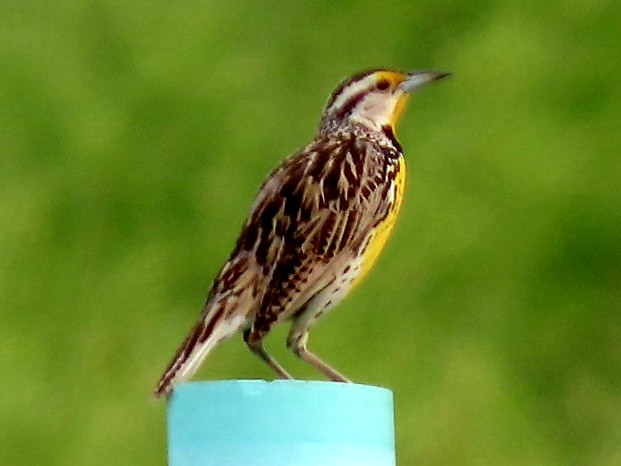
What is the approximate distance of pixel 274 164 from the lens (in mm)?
1698

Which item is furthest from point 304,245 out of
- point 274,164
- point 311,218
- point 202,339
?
point 274,164

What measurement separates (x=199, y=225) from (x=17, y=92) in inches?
12.5

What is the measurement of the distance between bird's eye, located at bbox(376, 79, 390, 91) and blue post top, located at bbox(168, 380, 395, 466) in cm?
45

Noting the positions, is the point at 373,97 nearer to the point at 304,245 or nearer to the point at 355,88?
the point at 355,88

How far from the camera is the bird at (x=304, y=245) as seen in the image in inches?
41.9

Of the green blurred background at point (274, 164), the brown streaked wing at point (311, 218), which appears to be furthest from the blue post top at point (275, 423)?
the green blurred background at point (274, 164)

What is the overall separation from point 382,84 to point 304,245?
0.78 ft

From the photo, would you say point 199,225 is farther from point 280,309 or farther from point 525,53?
point 280,309

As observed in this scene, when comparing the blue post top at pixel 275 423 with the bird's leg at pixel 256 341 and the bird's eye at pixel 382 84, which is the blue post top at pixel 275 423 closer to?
the bird's leg at pixel 256 341

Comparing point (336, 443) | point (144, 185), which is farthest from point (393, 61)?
point (336, 443)

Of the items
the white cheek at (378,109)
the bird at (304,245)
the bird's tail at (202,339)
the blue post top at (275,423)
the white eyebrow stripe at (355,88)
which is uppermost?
the white eyebrow stripe at (355,88)

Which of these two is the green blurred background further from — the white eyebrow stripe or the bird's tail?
the bird's tail

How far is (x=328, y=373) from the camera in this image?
1.14 m

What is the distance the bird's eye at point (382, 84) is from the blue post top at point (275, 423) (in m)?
0.45
